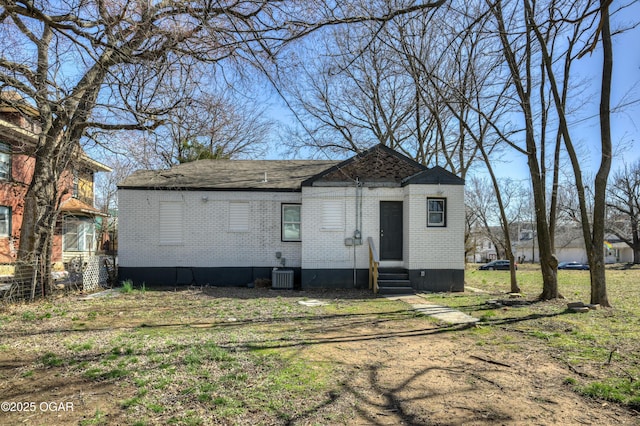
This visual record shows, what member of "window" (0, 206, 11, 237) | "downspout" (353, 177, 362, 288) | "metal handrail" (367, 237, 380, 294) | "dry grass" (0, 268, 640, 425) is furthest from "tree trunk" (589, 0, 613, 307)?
"window" (0, 206, 11, 237)

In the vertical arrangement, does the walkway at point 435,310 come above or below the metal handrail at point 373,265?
below

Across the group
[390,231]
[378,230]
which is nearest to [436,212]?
[390,231]

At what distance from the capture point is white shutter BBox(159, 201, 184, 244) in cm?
1456

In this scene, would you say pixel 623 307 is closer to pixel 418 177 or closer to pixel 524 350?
pixel 524 350

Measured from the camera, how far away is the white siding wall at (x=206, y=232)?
1442 cm

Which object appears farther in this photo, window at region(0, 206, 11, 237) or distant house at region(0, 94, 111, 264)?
window at region(0, 206, 11, 237)

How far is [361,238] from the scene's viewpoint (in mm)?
13820

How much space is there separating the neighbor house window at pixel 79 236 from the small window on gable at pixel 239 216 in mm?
14099

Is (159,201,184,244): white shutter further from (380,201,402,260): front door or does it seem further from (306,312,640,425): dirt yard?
(306,312,640,425): dirt yard

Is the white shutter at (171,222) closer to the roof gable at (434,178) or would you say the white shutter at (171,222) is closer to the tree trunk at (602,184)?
the roof gable at (434,178)

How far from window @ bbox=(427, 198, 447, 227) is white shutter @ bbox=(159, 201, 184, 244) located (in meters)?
8.96

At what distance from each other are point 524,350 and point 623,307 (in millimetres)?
5689

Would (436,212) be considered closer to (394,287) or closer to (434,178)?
(434,178)

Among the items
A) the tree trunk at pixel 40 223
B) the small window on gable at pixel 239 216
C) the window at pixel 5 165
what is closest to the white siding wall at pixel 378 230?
the small window on gable at pixel 239 216
